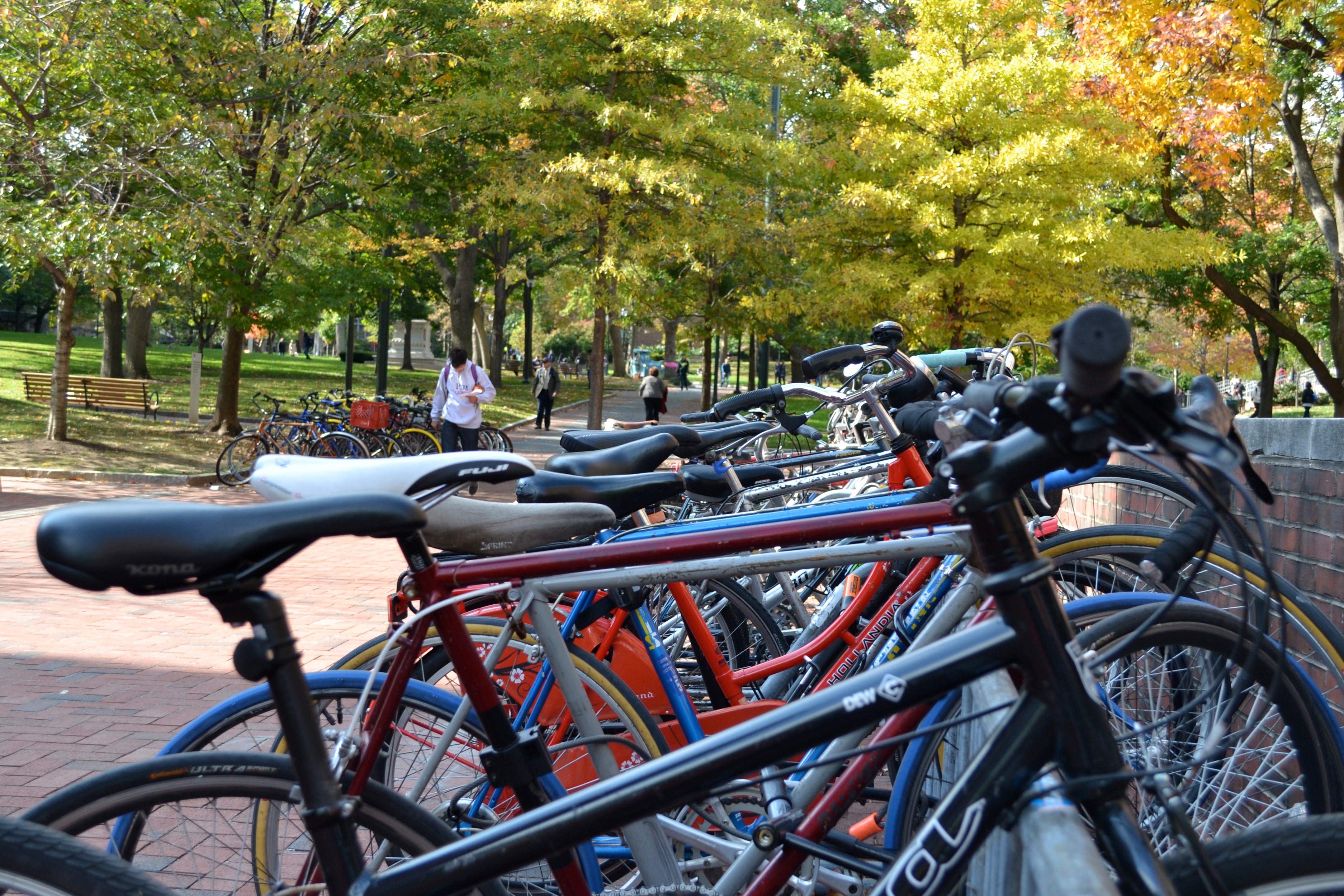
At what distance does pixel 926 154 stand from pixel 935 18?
2239 millimetres

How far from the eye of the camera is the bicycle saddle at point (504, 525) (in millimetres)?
2328

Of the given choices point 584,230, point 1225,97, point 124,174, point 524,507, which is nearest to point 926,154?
point 1225,97

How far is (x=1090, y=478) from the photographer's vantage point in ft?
11.1

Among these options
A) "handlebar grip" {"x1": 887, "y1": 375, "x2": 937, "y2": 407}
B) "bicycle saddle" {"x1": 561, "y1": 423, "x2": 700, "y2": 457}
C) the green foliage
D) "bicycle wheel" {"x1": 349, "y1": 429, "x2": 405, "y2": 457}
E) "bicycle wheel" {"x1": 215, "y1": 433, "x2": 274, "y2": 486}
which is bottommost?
"bicycle wheel" {"x1": 215, "y1": 433, "x2": 274, "y2": 486}

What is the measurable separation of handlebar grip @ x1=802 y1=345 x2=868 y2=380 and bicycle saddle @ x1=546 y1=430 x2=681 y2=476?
54 cm

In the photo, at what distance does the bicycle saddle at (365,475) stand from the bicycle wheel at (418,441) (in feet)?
43.4

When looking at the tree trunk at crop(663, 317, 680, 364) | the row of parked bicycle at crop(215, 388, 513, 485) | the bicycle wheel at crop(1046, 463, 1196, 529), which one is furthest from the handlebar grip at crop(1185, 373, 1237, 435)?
the tree trunk at crop(663, 317, 680, 364)

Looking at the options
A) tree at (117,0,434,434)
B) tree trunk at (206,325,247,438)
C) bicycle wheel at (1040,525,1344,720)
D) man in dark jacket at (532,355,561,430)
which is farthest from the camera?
man in dark jacket at (532,355,561,430)

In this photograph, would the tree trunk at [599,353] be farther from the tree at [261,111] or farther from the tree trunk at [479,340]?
the tree trunk at [479,340]

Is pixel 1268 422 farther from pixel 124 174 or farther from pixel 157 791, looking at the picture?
Answer: pixel 124 174

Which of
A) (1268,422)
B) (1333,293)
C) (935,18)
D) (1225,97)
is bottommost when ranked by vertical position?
(1268,422)

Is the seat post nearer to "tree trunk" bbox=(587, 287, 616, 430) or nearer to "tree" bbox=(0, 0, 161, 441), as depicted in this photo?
"tree" bbox=(0, 0, 161, 441)

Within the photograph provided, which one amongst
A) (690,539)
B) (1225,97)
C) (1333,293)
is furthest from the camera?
(1333,293)

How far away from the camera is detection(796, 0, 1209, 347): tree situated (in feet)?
51.4
